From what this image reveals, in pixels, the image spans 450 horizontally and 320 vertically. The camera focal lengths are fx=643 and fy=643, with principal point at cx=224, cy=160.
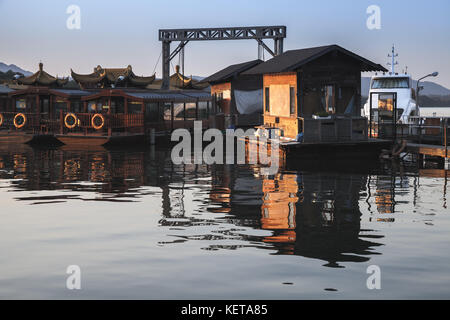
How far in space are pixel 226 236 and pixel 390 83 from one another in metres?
36.7

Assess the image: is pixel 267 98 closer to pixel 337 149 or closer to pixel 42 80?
pixel 337 149

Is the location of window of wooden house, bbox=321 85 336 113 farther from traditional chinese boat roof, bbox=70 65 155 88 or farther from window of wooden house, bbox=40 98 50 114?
traditional chinese boat roof, bbox=70 65 155 88

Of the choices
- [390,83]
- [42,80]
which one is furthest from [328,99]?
[42,80]

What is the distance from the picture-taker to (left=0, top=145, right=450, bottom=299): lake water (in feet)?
31.2

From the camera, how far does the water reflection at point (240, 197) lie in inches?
491

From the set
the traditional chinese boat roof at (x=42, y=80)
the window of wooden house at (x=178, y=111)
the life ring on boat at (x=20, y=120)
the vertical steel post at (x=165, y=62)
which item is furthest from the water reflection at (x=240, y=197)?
the vertical steel post at (x=165, y=62)

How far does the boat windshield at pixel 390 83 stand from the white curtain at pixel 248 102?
351 inches

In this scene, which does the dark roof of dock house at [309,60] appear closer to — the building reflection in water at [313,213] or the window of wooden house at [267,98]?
the window of wooden house at [267,98]

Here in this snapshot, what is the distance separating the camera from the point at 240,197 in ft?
60.9

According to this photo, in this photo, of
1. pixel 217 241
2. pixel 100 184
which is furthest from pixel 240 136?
pixel 217 241

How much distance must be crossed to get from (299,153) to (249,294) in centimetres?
1931

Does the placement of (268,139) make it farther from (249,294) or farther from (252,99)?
(249,294)

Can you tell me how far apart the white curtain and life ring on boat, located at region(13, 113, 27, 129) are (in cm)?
1447
